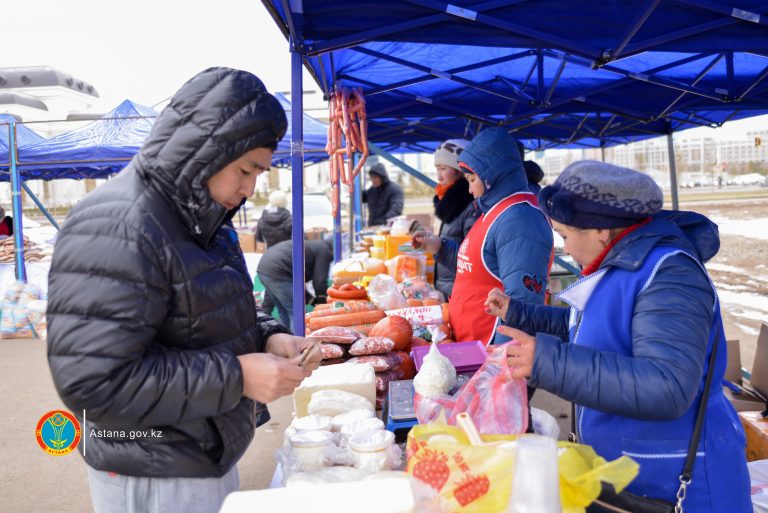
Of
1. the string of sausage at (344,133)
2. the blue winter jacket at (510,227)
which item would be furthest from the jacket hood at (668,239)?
the string of sausage at (344,133)

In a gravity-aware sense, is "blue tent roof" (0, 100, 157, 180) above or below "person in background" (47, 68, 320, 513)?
above

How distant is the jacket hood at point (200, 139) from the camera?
1.21 m

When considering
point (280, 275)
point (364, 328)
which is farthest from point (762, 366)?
point (280, 275)

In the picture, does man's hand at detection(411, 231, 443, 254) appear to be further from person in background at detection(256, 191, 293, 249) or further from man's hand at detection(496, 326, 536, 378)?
person in background at detection(256, 191, 293, 249)

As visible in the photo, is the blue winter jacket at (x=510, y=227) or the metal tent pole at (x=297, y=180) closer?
the blue winter jacket at (x=510, y=227)

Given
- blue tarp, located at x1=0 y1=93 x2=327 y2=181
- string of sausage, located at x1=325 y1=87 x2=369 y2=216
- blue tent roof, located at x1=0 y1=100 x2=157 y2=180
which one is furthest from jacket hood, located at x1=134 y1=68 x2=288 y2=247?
blue tent roof, located at x1=0 y1=100 x2=157 y2=180

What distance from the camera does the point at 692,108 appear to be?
5.91m

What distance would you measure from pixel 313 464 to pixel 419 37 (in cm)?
226

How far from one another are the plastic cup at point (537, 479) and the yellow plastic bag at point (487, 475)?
0.14 ft

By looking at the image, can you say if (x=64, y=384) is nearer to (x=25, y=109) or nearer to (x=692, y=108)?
(x=692, y=108)

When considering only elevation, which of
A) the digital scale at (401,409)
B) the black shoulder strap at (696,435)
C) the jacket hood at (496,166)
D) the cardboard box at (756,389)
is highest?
the jacket hood at (496,166)

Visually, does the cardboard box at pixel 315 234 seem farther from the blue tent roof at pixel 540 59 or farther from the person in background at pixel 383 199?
the blue tent roof at pixel 540 59

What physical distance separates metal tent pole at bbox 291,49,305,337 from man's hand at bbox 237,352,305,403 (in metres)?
1.90

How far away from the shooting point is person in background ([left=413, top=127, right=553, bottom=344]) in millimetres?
2486
